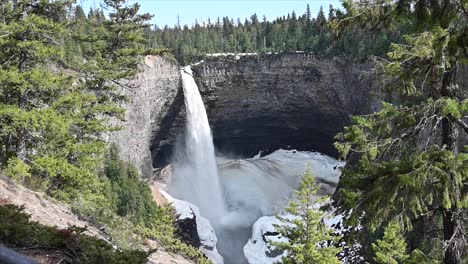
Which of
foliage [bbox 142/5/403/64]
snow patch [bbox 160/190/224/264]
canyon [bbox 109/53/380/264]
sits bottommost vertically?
snow patch [bbox 160/190/224/264]

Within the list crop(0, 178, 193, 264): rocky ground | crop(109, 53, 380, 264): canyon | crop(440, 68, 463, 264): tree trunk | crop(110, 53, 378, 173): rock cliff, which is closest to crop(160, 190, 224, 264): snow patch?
crop(109, 53, 380, 264): canyon

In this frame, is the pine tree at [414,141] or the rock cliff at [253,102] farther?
the rock cliff at [253,102]

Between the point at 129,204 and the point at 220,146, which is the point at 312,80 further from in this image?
the point at 129,204

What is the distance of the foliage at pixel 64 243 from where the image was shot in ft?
17.1

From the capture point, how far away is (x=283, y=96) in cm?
4809

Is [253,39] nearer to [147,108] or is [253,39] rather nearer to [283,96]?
[283,96]

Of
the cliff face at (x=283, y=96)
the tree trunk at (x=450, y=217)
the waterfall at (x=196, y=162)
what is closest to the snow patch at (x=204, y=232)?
the waterfall at (x=196, y=162)

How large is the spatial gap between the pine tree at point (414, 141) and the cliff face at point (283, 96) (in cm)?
3577

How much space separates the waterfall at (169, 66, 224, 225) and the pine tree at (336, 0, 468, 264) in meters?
39.5

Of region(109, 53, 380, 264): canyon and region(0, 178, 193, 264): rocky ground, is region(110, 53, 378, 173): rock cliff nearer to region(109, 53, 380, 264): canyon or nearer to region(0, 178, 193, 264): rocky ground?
region(109, 53, 380, 264): canyon

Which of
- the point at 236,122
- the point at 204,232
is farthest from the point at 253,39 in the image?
the point at 204,232

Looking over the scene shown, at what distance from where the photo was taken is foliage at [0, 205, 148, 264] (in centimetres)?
521

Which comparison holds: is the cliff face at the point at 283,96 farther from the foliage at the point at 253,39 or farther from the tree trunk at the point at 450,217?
the tree trunk at the point at 450,217

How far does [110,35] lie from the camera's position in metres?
19.4
